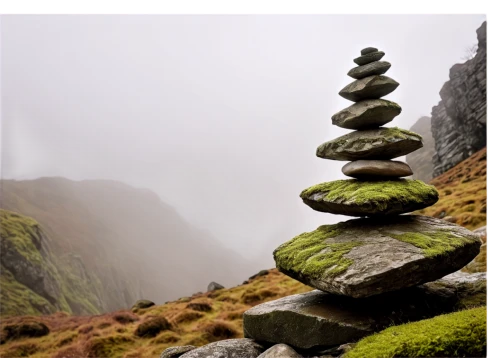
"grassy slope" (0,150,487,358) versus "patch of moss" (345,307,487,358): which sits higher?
"patch of moss" (345,307,487,358)

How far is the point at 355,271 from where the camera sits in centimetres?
806

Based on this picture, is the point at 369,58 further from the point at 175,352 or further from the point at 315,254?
the point at 175,352

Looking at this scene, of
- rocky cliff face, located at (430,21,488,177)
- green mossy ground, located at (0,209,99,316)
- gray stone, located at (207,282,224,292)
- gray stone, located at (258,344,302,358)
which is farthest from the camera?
rocky cliff face, located at (430,21,488,177)

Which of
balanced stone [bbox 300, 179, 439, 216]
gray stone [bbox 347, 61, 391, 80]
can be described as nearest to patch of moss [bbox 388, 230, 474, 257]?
balanced stone [bbox 300, 179, 439, 216]

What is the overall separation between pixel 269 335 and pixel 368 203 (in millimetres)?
4809

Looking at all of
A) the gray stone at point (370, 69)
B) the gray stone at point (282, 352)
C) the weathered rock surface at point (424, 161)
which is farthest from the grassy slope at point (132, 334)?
the weathered rock surface at point (424, 161)

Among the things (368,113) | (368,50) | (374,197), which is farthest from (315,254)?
(368,50)

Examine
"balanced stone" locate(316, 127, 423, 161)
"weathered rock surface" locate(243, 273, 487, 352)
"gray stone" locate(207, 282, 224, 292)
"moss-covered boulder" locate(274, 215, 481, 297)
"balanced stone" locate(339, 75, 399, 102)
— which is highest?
"balanced stone" locate(339, 75, 399, 102)

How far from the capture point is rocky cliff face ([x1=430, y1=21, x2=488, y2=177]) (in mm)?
56500

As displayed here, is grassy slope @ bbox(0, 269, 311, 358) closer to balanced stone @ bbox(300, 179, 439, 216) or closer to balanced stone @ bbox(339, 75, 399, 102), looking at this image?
balanced stone @ bbox(300, 179, 439, 216)

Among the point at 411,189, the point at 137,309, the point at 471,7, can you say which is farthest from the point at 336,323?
the point at 137,309

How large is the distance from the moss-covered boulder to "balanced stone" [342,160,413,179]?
4.43 feet

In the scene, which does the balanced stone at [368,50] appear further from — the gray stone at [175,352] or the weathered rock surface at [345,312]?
the gray stone at [175,352]

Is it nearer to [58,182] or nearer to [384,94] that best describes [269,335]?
[384,94]
